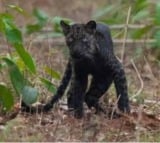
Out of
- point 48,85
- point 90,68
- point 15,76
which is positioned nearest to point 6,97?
point 15,76

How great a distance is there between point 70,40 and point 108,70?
561 mm

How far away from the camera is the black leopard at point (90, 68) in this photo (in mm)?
7699

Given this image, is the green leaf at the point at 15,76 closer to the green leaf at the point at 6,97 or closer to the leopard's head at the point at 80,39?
the green leaf at the point at 6,97

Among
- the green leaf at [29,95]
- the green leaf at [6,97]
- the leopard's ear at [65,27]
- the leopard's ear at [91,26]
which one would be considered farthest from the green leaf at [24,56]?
the leopard's ear at [91,26]

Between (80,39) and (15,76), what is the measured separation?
0.75m

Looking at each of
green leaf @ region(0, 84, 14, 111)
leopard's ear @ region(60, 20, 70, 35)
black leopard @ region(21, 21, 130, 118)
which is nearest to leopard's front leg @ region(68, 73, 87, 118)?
black leopard @ region(21, 21, 130, 118)

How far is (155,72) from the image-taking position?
11.4m

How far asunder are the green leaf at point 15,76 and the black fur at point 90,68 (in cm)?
42

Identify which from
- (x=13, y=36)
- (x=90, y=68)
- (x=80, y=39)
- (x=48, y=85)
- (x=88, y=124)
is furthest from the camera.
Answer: (x=48, y=85)

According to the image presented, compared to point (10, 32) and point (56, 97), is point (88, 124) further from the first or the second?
point (10, 32)

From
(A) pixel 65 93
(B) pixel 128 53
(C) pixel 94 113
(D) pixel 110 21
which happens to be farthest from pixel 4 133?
(B) pixel 128 53

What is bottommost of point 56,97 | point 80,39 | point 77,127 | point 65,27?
point 77,127

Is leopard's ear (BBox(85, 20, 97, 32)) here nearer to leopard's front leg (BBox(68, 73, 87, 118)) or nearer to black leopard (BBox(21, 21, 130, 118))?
black leopard (BBox(21, 21, 130, 118))

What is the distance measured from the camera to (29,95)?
781 cm
